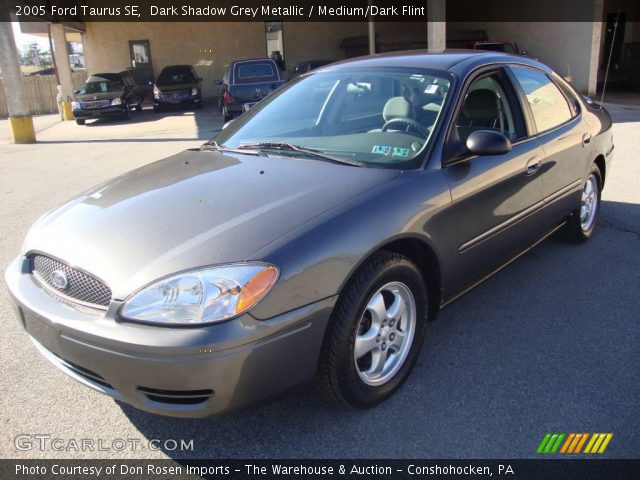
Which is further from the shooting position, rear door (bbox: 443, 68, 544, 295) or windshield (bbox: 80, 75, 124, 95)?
windshield (bbox: 80, 75, 124, 95)

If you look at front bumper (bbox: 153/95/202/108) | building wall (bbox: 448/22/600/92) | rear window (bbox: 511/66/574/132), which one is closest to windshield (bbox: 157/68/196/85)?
front bumper (bbox: 153/95/202/108)

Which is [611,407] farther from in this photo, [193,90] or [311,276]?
[193,90]

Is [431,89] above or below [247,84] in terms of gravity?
above

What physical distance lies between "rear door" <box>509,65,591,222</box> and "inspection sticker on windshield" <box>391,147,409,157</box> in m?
1.22

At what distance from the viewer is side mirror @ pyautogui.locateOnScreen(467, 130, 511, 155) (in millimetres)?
2887

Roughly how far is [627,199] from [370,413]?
185 inches

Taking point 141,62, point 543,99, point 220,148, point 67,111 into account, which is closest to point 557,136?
point 543,99

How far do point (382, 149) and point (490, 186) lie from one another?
2.25ft

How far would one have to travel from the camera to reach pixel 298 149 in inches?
124

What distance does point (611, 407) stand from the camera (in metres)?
2.60

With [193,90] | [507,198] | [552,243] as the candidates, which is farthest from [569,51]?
[507,198]

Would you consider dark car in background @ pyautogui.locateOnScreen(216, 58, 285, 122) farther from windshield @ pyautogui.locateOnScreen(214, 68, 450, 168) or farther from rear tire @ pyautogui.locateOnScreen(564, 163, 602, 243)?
windshield @ pyautogui.locateOnScreen(214, 68, 450, 168)

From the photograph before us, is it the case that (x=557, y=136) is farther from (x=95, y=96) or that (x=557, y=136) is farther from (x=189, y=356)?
(x=95, y=96)

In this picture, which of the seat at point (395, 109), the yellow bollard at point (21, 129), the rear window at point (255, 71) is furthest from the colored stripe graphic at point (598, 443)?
the yellow bollard at point (21, 129)
